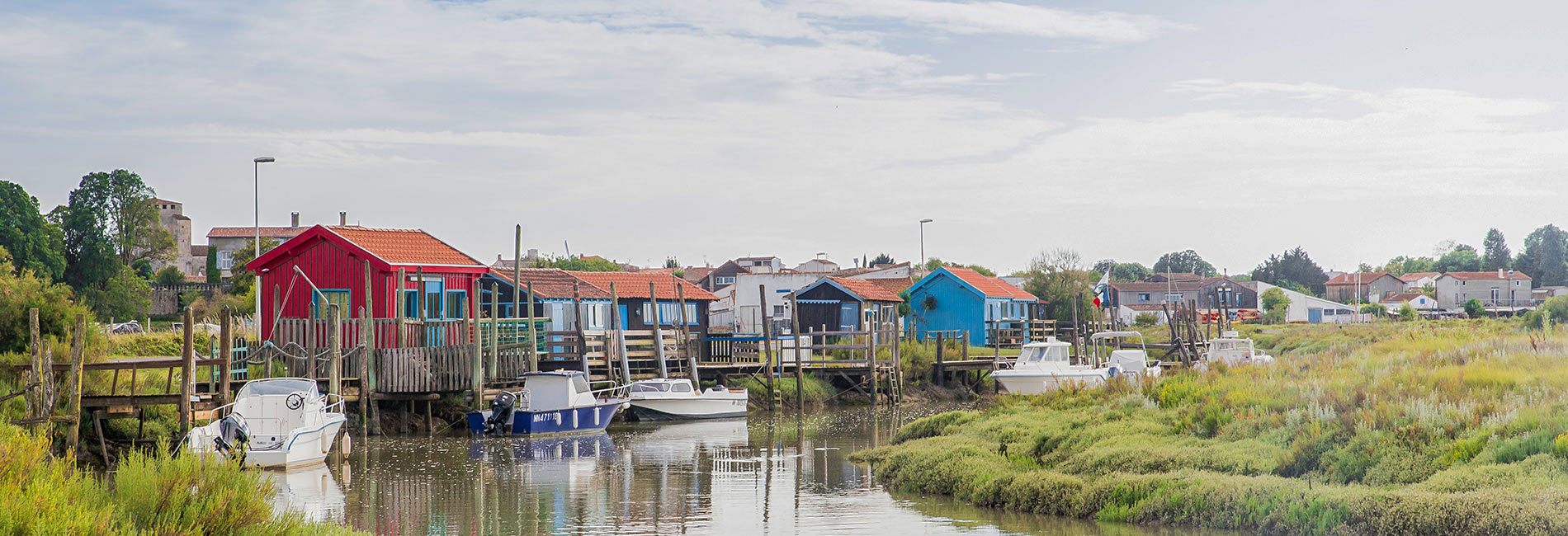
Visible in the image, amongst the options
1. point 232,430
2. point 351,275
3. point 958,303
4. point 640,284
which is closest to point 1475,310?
point 958,303

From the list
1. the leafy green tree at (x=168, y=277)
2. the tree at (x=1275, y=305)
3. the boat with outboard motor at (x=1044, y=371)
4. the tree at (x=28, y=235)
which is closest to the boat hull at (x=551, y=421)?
the boat with outboard motor at (x=1044, y=371)

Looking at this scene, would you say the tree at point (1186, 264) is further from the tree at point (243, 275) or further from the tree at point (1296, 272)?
the tree at point (243, 275)

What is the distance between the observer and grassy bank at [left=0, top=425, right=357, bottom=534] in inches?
328

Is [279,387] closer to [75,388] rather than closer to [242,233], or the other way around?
[75,388]

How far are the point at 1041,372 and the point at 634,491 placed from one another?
2046cm

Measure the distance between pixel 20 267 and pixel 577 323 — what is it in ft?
133

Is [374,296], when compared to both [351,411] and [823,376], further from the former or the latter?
[823,376]

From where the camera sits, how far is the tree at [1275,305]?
8812 cm

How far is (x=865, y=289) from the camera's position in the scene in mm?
53344

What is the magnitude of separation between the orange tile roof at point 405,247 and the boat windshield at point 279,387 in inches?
404

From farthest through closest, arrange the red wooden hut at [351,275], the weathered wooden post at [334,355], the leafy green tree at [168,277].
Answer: the leafy green tree at [168,277] < the red wooden hut at [351,275] < the weathered wooden post at [334,355]

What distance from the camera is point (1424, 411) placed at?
15.5 metres

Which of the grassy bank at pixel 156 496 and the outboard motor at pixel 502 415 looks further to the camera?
the outboard motor at pixel 502 415

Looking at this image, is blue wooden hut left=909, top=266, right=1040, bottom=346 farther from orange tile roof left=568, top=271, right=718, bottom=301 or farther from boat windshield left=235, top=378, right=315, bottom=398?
boat windshield left=235, top=378, right=315, bottom=398
